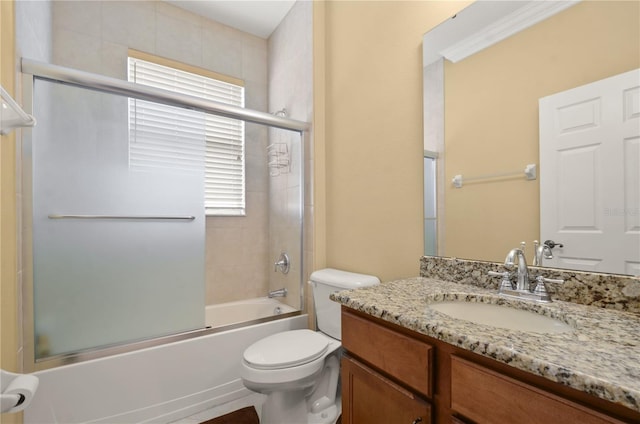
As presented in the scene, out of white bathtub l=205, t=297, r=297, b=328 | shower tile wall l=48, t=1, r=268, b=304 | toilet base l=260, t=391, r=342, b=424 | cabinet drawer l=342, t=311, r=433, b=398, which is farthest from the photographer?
white bathtub l=205, t=297, r=297, b=328

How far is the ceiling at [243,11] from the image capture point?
2.29 meters

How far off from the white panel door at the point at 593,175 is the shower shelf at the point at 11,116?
178 cm

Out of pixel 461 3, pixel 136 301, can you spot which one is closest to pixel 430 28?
pixel 461 3

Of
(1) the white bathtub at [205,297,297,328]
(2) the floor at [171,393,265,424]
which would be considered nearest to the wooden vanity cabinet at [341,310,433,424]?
(2) the floor at [171,393,265,424]

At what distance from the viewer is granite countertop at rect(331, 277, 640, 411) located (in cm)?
48

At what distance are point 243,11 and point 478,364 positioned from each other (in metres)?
2.80

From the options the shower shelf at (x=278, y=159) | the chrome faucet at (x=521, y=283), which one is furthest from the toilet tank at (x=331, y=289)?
the shower shelf at (x=278, y=159)

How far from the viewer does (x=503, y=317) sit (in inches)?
37.0

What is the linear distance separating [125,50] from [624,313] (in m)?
3.05

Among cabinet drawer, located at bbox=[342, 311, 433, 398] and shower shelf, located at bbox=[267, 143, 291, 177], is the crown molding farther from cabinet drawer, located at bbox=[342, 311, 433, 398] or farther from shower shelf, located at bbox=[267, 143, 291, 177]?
shower shelf, located at bbox=[267, 143, 291, 177]

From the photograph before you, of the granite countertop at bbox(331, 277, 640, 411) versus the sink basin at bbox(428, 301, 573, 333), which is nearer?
the granite countertop at bbox(331, 277, 640, 411)

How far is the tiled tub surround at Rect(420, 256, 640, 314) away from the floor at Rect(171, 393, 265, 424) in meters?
1.42

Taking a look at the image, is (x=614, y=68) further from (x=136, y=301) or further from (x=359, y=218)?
(x=136, y=301)

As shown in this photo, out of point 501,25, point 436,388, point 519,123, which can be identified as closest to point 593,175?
point 519,123
